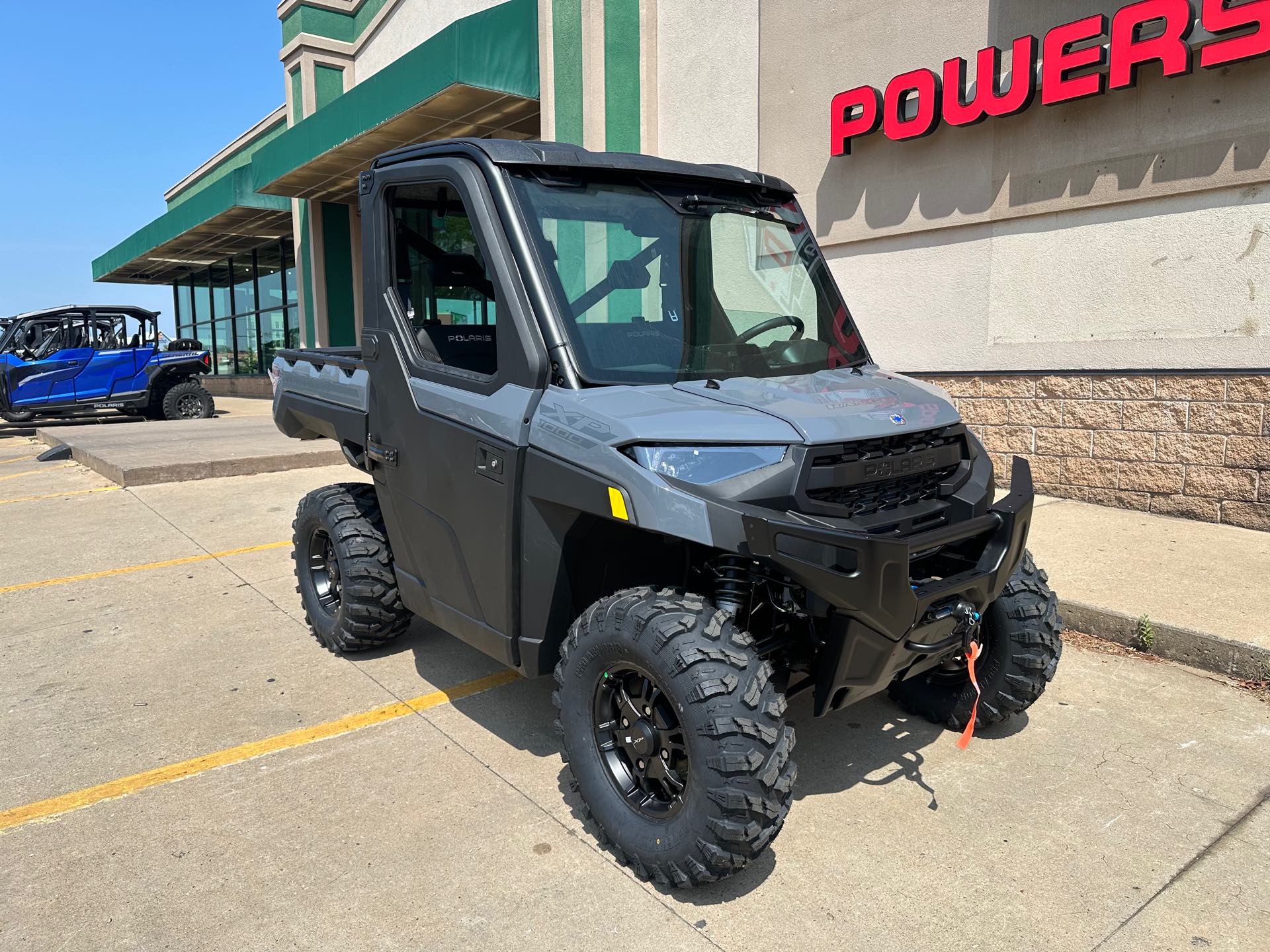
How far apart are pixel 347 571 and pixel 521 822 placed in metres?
1.68

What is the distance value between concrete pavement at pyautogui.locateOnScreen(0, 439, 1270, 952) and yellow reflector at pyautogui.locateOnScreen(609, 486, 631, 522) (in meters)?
1.10

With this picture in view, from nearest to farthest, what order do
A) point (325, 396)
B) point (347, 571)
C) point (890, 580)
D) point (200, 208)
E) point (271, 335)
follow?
point (890, 580), point (347, 571), point (325, 396), point (200, 208), point (271, 335)

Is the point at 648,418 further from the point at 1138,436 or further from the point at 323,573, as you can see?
the point at 1138,436

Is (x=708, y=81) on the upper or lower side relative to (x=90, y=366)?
upper

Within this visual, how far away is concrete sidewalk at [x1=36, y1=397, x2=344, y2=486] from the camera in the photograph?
1000cm

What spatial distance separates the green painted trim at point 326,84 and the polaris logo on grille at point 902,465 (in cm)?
2096

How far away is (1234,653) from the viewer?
4270 mm

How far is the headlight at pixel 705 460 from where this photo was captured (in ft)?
8.74

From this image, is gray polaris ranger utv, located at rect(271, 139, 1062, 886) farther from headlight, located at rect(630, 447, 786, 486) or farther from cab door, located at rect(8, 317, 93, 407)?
cab door, located at rect(8, 317, 93, 407)

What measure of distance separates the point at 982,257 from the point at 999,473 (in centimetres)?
192

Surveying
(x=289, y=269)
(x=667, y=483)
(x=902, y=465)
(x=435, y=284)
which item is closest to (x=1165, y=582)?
(x=902, y=465)

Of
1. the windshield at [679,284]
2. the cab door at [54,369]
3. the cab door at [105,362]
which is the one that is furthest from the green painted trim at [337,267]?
the windshield at [679,284]

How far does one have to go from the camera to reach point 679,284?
3344 millimetres

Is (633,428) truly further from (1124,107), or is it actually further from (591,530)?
(1124,107)
